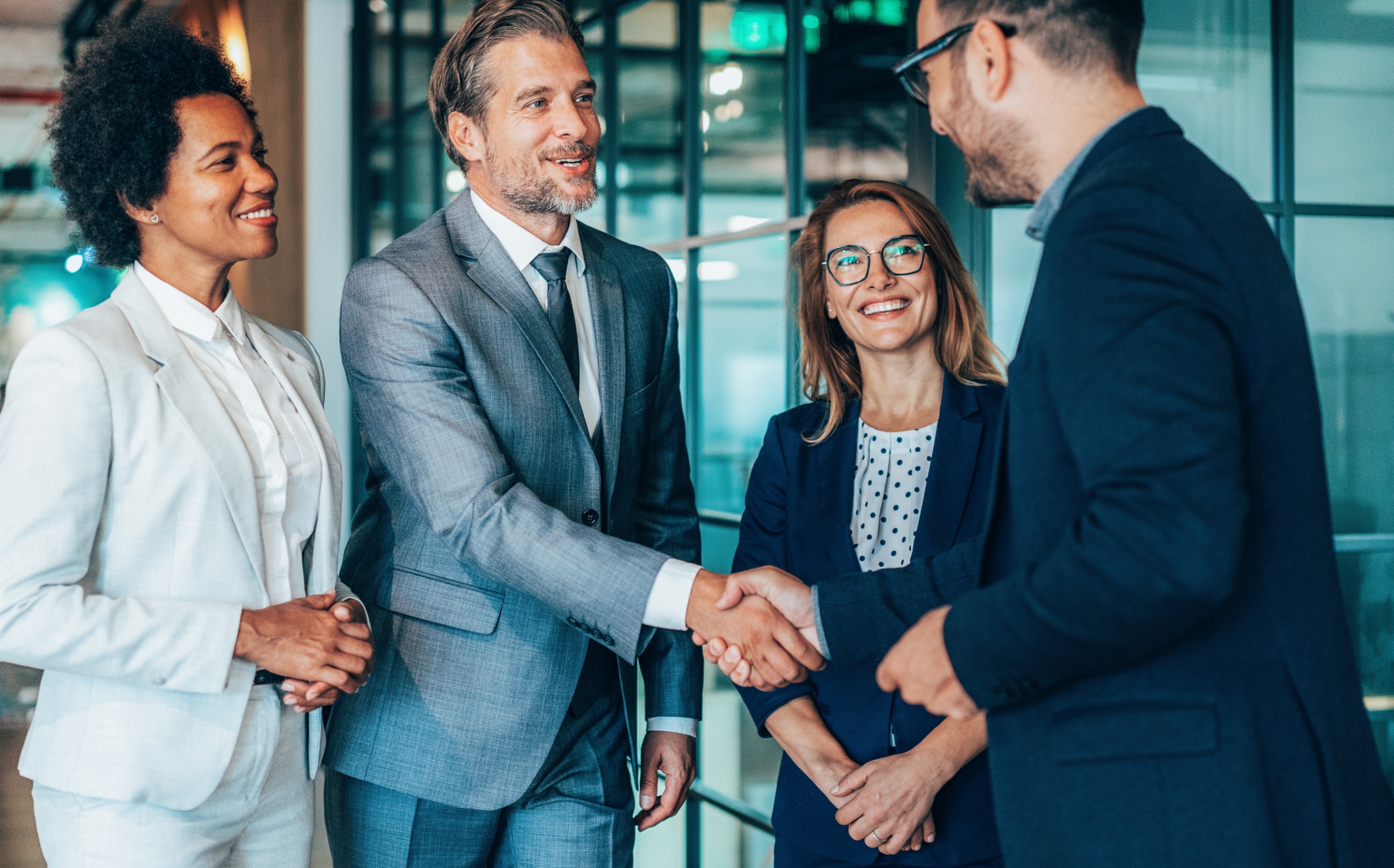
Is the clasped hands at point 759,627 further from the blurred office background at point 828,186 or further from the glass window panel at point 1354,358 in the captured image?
the glass window panel at point 1354,358

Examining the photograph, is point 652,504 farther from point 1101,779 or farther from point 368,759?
point 1101,779

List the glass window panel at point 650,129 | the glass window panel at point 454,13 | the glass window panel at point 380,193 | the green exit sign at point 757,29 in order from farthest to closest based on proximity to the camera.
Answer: the glass window panel at point 380,193 < the glass window panel at point 454,13 < the glass window panel at point 650,129 < the green exit sign at point 757,29

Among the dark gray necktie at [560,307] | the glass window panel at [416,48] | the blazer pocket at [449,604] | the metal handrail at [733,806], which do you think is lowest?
the metal handrail at [733,806]

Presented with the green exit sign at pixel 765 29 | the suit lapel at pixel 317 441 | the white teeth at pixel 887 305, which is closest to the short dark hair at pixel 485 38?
the suit lapel at pixel 317 441

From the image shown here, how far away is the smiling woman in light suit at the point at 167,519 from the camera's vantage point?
1396 mm

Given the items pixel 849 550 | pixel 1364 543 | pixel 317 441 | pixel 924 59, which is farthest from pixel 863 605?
pixel 1364 543

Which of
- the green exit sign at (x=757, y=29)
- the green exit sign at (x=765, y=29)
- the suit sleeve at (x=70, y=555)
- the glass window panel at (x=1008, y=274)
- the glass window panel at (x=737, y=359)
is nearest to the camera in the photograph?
the suit sleeve at (x=70, y=555)

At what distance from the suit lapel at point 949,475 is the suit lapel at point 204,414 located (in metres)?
1.00

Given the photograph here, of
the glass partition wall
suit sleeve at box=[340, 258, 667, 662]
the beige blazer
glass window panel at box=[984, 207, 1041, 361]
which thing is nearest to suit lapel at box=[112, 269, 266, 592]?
the beige blazer

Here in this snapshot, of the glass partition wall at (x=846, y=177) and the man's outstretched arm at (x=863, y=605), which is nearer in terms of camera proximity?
the man's outstretched arm at (x=863, y=605)

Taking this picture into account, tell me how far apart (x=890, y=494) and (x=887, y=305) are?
0.33m

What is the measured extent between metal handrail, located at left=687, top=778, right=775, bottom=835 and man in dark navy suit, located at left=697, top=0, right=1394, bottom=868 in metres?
2.57

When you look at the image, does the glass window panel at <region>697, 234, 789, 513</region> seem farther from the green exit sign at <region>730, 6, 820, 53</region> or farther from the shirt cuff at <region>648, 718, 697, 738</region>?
the shirt cuff at <region>648, 718, 697, 738</region>

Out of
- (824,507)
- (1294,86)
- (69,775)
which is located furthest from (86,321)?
(1294,86)
